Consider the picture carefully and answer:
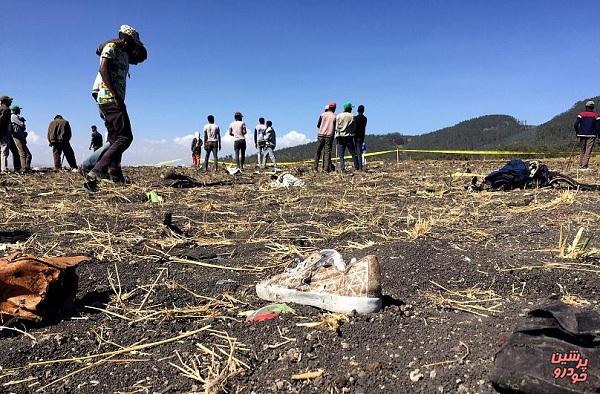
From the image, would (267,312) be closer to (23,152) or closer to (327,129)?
(327,129)

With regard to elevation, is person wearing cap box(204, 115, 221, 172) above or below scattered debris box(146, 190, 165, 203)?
above

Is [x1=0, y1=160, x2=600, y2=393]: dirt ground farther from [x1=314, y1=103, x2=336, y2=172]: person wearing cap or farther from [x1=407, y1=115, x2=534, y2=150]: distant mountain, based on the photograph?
[x1=407, y1=115, x2=534, y2=150]: distant mountain

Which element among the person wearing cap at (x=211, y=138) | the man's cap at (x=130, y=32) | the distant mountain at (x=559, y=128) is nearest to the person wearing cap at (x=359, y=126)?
the person wearing cap at (x=211, y=138)

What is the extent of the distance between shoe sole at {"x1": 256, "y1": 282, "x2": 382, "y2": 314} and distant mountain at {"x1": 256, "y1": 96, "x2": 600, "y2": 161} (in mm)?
71917

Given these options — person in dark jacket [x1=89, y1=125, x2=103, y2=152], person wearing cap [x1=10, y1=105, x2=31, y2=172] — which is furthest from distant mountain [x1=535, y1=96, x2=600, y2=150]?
person wearing cap [x1=10, y1=105, x2=31, y2=172]

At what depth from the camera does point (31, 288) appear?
2.16m

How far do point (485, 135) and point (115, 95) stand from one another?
102m

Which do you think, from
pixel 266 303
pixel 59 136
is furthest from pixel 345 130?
Answer: pixel 266 303

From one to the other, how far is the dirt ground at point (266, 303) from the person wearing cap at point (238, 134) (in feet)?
27.3

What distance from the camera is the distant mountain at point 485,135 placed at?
76.1 metres

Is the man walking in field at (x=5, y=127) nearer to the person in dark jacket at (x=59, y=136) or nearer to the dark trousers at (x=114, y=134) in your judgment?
the person in dark jacket at (x=59, y=136)

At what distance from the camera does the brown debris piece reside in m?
2.10

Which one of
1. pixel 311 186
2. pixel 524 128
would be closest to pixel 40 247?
pixel 311 186

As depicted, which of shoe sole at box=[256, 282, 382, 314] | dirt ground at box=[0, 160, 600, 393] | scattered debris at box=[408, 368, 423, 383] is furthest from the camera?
shoe sole at box=[256, 282, 382, 314]
